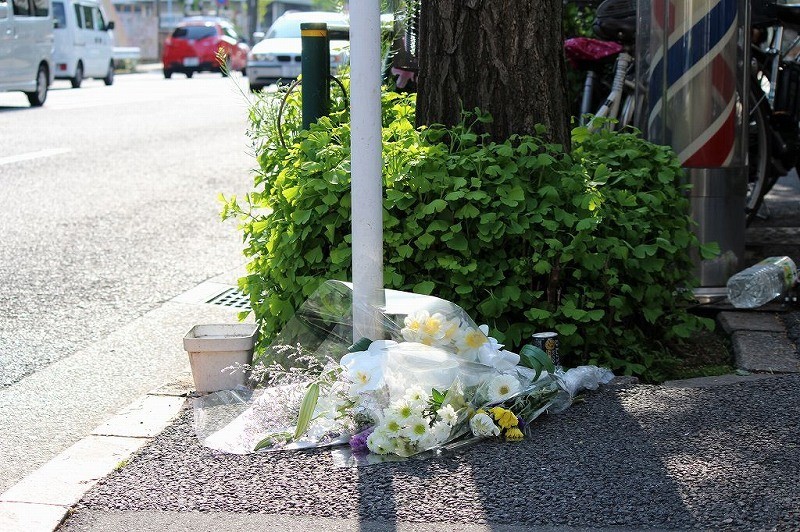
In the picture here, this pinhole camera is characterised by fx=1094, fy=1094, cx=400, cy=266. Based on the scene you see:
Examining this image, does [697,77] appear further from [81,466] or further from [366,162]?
[81,466]

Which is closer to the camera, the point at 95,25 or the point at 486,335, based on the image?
the point at 486,335

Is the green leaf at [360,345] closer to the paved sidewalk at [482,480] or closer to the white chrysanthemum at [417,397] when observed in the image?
the white chrysanthemum at [417,397]

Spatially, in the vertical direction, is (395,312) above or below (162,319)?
above

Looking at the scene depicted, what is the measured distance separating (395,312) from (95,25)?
2589 centimetres

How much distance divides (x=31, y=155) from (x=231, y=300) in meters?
6.94

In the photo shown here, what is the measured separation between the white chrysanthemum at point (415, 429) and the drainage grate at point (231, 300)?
278 cm

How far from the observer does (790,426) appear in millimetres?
3588

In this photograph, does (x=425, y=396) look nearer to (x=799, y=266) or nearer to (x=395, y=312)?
(x=395, y=312)

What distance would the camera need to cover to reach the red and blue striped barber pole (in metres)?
5.20

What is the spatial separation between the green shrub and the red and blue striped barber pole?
0.87m

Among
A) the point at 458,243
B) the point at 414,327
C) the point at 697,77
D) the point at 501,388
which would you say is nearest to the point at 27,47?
the point at 697,77

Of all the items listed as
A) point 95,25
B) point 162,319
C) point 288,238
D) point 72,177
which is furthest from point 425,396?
point 95,25

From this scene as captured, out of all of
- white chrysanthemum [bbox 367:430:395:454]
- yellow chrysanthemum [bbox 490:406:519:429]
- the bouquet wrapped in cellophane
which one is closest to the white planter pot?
the bouquet wrapped in cellophane

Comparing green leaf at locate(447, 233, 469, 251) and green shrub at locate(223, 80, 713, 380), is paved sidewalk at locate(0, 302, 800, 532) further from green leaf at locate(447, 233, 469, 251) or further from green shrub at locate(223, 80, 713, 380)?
green leaf at locate(447, 233, 469, 251)
